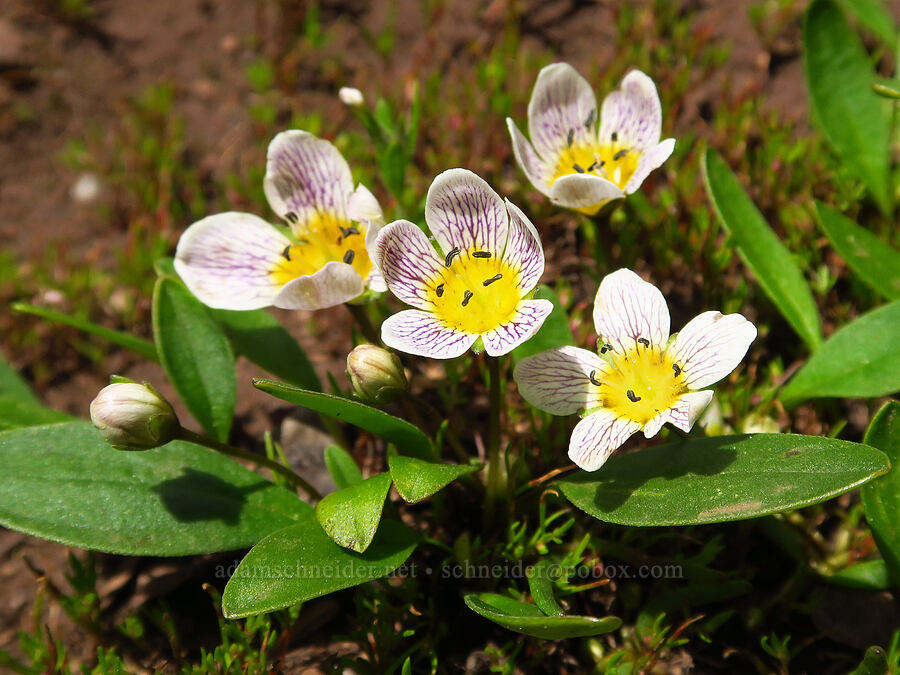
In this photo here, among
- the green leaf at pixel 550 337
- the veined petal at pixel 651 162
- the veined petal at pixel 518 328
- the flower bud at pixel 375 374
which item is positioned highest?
the veined petal at pixel 651 162

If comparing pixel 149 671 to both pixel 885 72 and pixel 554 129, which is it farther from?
pixel 885 72

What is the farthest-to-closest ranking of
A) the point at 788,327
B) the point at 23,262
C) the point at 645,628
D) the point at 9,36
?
the point at 9,36 < the point at 23,262 < the point at 788,327 < the point at 645,628

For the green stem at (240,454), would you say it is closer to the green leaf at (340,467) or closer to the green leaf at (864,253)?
the green leaf at (340,467)

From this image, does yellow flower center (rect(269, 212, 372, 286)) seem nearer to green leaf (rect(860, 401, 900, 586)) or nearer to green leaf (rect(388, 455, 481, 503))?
green leaf (rect(388, 455, 481, 503))

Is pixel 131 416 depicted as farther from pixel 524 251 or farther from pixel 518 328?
pixel 524 251

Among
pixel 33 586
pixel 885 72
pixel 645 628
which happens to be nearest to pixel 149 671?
pixel 33 586

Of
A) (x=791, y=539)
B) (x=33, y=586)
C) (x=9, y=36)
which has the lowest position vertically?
(x=33, y=586)

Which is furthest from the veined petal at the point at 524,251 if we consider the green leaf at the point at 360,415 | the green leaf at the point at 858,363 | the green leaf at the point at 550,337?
the green leaf at the point at 858,363
